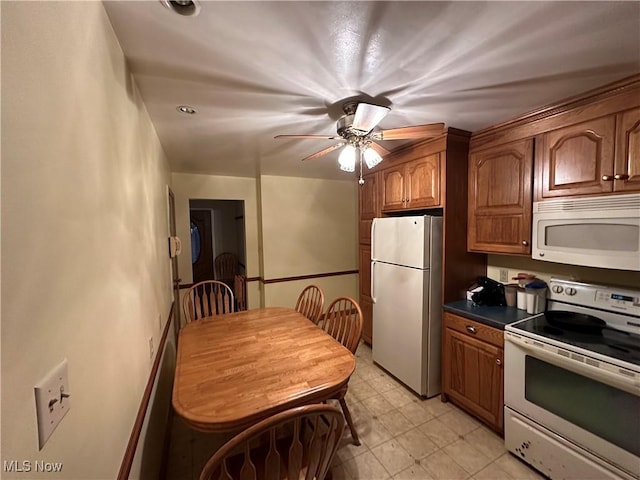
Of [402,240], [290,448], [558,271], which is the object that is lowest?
[290,448]

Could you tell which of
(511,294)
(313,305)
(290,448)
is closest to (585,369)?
(511,294)

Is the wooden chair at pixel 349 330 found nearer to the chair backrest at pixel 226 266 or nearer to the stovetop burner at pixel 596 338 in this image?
the stovetop burner at pixel 596 338

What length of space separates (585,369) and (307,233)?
3139mm

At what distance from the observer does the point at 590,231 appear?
5.31 ft

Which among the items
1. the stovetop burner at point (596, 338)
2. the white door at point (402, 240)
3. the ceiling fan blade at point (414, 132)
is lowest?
the stovetop burner at point (596, 338)

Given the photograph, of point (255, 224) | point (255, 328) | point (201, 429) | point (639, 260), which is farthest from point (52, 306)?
point (255, 224)

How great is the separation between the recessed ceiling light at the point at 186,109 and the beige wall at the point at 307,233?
6.38ft

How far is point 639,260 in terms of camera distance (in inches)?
55.5

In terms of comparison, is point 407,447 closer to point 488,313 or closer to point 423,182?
point 488,313

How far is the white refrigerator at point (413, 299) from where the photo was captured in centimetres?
231

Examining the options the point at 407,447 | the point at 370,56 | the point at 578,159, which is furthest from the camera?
the point at 407,447

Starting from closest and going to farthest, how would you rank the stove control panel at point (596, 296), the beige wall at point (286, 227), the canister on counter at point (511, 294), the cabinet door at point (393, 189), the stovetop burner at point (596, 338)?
the stovetop burner at point (596, 338) → the stove control panel at point (596, 296) → the canister on counter at point (511, 294) → the cabinet door at point (393, 189) → the beige wall at point (286, 227)

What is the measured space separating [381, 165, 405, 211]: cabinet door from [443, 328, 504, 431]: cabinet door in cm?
128

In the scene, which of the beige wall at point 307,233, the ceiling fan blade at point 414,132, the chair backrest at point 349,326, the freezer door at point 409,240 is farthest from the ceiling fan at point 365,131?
the beige wall at point 307,233
